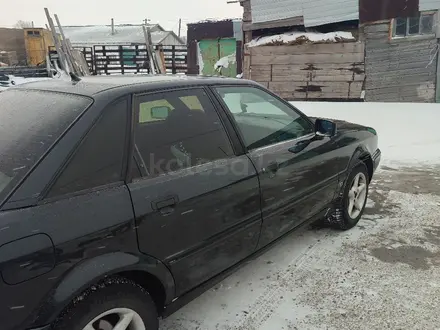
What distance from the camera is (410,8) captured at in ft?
38.0

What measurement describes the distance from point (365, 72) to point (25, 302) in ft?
42.0

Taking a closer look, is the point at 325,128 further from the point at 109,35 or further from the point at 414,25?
the point at 109,35

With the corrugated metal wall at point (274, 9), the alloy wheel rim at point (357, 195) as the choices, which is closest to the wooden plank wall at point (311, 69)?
the corrugated metal wall at point (274, 9)

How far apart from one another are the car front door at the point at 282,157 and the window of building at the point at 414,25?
10601 mm

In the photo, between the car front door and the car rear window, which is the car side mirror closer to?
the car front door

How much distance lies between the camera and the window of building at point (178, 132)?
210 centimetres

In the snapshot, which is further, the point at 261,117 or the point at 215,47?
the point at 215,47

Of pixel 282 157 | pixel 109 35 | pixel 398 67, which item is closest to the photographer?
pixel 282 157

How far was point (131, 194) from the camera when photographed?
1888 millimetres

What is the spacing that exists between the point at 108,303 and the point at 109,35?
43825mm

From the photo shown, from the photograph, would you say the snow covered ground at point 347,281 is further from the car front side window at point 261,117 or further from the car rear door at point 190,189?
the car front side window at point 261,117

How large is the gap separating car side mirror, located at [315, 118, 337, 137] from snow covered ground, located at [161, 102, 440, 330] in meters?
1.09

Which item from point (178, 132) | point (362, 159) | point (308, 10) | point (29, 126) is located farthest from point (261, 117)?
point (308, 10)

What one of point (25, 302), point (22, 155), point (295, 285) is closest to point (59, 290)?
point (25, 302)
